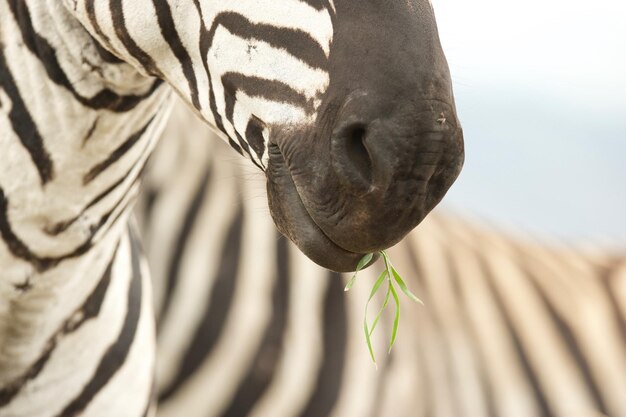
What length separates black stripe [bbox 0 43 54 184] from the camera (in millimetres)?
1914

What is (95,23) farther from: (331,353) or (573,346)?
(573,346)

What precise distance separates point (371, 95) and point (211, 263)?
1.71 m

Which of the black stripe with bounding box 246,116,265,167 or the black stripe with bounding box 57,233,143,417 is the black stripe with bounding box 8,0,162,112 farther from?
the black stripe with bounding box 57,233,143,417

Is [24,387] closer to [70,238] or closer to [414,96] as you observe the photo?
[70,238]

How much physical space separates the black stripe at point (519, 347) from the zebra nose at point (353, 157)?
2311 millimetres

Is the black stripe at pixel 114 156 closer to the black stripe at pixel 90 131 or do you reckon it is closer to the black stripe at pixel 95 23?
the black stripe at pixel 90 131

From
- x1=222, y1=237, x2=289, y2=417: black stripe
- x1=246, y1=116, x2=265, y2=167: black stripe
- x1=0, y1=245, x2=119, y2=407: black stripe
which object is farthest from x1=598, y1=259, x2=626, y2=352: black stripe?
x1=246, y1=116, x2=265, y2=167: black stripe

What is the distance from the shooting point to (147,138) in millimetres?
2066

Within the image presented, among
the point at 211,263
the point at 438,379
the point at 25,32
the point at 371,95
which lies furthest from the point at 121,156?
the point at 438,379

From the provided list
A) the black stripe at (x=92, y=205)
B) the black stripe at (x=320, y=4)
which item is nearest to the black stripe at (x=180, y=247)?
the black stripe at (x=92, y=205)

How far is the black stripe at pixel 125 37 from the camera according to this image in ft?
5.72

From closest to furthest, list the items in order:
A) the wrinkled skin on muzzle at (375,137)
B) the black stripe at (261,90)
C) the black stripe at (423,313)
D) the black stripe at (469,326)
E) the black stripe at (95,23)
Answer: the wrinkled skin on muzzle at (375,137) < the black stripe at (261,90) < the black stripe at (95,23) < the black stripe at (423,313) < the black stripe at (469,326)

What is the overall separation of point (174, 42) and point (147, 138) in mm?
378

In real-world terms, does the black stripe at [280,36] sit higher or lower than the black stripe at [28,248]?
higher
